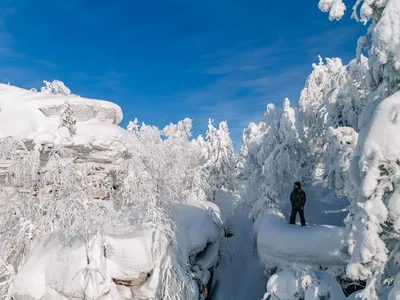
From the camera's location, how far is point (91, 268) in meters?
10.6

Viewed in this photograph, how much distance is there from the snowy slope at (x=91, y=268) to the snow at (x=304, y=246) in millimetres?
5240

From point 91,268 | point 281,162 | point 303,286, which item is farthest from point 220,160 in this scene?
point 303,286

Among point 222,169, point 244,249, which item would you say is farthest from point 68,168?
point 222,169

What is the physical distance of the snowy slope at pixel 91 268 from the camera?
34.5 feet

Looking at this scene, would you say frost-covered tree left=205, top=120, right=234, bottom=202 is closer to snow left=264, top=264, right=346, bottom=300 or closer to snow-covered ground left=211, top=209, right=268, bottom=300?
snow-covered ground left=211, top=209, right=268, bottom=300

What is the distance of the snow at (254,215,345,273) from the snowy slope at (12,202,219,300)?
5.24 m

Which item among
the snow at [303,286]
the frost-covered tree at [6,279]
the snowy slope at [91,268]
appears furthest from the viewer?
the frost-covered tree at [6,279]

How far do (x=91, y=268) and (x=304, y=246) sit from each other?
8.12 m

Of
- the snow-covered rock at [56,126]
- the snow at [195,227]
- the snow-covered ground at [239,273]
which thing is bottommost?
the snow-covered ground at [239,273]

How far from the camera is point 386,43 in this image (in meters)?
6.06

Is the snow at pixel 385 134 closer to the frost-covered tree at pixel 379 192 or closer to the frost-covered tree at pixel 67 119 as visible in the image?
the frost-covered tree at pixel 379 192

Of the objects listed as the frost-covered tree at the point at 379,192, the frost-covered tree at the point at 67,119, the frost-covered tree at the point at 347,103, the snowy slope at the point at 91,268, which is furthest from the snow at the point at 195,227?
the frost-covered tree at the point at 379,192

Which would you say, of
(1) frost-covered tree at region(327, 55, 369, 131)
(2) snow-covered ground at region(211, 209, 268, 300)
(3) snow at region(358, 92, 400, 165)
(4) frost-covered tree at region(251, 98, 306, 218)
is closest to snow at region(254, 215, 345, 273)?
(2) snow-covered ground at region(211, 209, 268, 300)

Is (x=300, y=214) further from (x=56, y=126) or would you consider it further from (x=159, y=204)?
(x=56, y=126)
